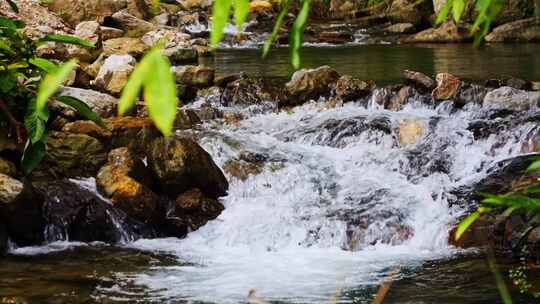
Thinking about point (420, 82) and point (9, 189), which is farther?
point (420, 82)

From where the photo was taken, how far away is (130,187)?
813 centimetres

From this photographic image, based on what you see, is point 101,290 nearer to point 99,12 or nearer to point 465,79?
point 465,79

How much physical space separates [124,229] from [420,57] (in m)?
11.5

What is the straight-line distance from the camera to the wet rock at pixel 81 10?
2019cm

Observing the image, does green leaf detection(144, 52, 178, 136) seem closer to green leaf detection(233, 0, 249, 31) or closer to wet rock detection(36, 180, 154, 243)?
green leaf detection(233, 0, 249, 31)

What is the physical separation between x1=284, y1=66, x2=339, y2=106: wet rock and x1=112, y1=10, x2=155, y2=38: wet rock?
912 centimetres

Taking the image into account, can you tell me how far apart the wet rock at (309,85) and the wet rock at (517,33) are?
11.2m

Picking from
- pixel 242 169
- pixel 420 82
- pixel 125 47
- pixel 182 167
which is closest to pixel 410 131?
pixel 420 82

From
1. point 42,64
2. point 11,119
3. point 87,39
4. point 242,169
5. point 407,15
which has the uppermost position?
point 407,15

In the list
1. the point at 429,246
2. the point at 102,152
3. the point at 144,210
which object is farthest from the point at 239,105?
the point at 429,246

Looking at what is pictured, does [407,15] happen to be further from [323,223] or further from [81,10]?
[323,223]

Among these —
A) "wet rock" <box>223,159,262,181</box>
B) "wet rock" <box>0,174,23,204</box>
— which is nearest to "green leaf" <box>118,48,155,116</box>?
"wet rock" <box>0,174,23,204</box>

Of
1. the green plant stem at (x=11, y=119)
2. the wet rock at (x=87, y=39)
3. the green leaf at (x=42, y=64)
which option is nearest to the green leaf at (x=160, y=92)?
the green plant stem at (x=11, y=119)

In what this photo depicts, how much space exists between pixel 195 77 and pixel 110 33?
7.30 metres
